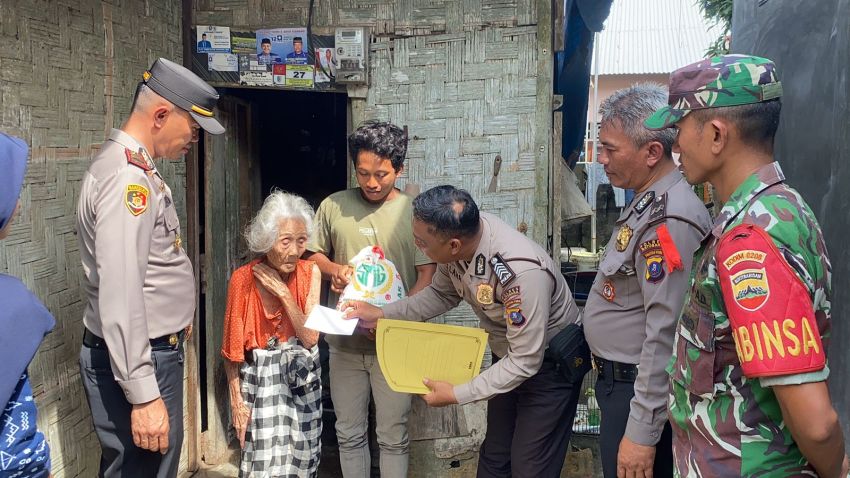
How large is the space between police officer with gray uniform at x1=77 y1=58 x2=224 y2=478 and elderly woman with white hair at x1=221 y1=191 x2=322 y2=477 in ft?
1.85

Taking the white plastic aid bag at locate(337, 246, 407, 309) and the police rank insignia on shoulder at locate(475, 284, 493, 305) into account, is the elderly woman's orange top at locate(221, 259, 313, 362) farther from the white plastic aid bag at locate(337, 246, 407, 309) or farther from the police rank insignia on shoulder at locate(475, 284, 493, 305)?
the police rank insignia on shoulder at locate(475, 284, 493, 305)

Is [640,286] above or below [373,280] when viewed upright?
above

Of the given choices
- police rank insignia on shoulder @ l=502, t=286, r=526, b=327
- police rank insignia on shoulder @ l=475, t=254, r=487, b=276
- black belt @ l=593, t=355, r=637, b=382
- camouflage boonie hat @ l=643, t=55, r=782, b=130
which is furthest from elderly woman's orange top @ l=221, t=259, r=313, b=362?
camouflage boonie hat @ l=643, t=55, r=782, b=130

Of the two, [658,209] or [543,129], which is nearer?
[658,209]

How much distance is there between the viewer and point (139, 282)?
2252mm

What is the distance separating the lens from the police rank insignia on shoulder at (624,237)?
85.0 inches

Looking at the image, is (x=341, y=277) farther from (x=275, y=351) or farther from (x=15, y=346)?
(x=15, y=346)

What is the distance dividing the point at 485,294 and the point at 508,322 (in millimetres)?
151

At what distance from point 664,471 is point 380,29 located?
267 centimetres

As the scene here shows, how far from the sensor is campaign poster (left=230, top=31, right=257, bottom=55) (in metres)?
3.66

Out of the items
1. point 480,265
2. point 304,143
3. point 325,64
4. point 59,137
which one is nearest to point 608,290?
point 480,265

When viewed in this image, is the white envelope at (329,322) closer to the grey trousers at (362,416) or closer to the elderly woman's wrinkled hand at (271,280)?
the elderly woman's wrinkled hand at (271,280)

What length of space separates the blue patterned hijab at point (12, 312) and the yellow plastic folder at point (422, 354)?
A: 51.2 inches

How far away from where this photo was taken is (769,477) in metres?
1.51
